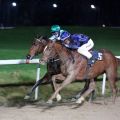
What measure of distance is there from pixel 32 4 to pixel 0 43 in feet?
35.2

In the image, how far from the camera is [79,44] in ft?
29.7

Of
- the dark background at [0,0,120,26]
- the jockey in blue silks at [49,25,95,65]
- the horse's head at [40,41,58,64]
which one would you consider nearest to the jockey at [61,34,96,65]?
the jockey in blue silks at [49,25,95,65]

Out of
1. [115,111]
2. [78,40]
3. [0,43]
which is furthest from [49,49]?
[0,43]

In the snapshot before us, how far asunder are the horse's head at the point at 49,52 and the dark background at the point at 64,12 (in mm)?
21000

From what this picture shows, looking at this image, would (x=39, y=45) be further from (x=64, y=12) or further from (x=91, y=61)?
(x=64, y=12)

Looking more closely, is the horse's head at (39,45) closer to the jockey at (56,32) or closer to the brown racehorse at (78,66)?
the brown racehorse at (78,66)

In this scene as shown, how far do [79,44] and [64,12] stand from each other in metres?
23.2

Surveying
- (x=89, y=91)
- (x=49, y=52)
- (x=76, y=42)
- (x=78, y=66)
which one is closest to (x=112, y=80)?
(x=89, y=91)

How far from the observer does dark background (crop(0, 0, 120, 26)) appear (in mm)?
29953

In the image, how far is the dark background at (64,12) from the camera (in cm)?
2995

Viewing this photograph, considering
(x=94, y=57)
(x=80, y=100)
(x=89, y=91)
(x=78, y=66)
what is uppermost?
(x=94, y=57)

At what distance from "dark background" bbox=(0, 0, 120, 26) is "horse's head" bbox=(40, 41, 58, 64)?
827 inches

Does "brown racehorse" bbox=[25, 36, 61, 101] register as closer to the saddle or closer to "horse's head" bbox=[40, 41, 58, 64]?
"horse's head" bbox=[40, 41, 58, 64]

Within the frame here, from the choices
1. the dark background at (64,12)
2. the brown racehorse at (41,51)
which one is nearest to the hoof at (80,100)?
the brown racehorse at (41,51)
